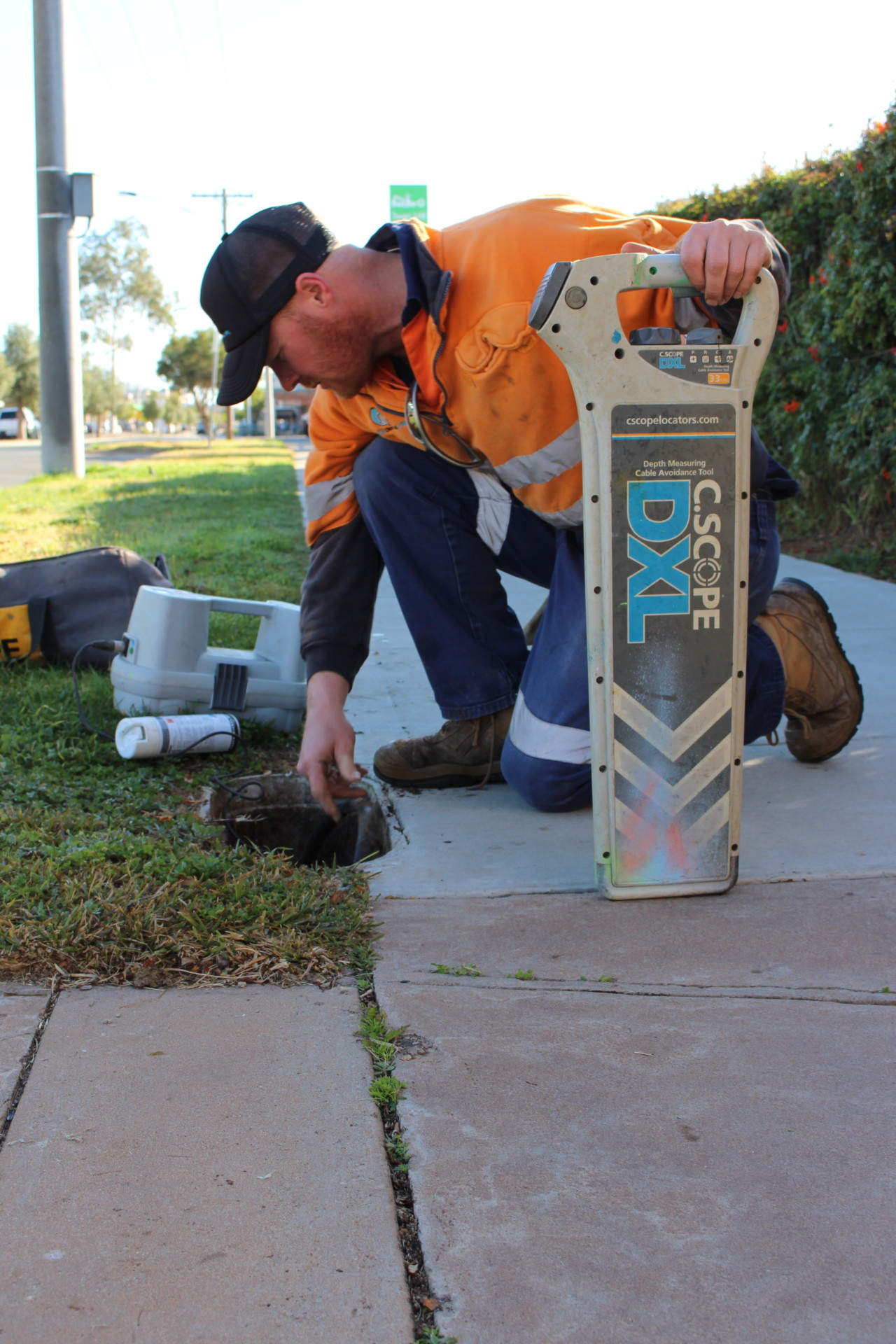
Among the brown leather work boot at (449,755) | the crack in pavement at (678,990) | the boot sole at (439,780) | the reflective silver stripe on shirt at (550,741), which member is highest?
the reflective silver stripe on shirt at (550,741)

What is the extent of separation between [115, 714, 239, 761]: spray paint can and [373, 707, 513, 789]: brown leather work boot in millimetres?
403

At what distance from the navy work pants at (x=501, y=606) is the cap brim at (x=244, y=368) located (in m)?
0.36

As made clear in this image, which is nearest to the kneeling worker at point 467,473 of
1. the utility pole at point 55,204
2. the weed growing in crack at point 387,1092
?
the weed growing in crack at point 387,1092

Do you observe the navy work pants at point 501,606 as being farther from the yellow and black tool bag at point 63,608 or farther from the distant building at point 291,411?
the distant building at point 291,411

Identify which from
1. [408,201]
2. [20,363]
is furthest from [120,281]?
[408,201]

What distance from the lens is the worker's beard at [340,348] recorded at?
227 centimetres

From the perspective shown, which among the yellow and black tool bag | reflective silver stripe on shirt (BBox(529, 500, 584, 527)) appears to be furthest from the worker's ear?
the yellow and black tool bag

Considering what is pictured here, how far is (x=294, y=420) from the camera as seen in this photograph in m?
80.2

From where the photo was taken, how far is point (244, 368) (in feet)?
7.72

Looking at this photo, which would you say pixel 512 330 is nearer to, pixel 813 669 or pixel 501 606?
pixel 501 606

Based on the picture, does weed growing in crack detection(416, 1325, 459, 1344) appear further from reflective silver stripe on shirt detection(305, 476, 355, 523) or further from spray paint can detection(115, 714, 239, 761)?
reflective silver stripe on shirt detection(305, 476, 355, 523)

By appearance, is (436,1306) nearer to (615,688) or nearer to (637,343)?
(615,688)

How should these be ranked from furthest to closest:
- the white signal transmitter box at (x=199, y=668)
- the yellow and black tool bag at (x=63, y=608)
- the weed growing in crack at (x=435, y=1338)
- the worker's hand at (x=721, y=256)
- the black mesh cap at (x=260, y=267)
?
1. the yellow and black tool bag at (x=63, y=608)
2. the white signal transmitter box at (x=199, y=668)
3. the black mesh cap at (x=260, y=267)
4. the worker's hand at (x=721, y=256)
5. the weed growing in crack at (x=435, y=1338)

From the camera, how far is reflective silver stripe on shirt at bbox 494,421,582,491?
2.20m
